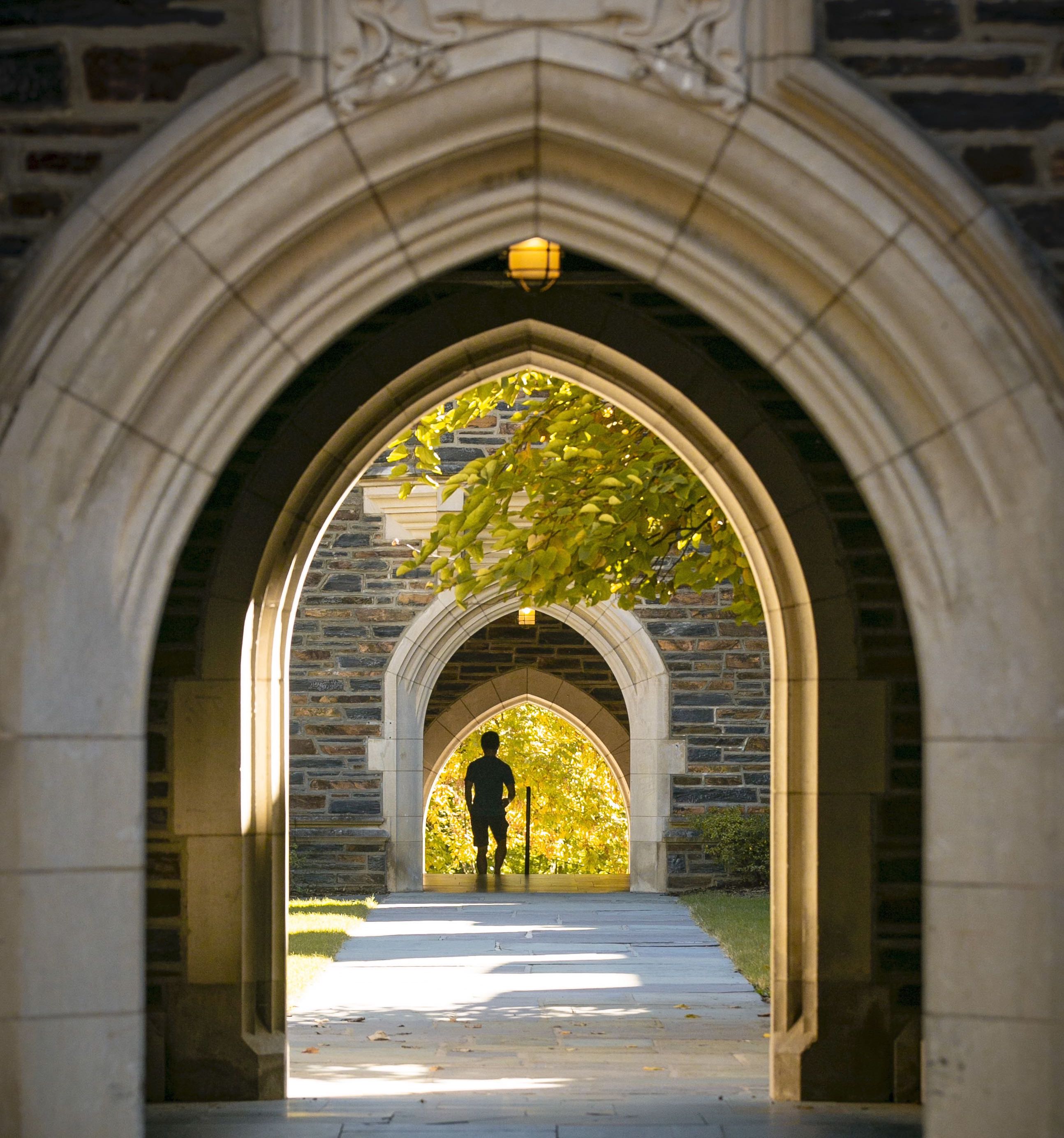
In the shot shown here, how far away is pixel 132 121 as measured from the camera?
321 centimetres

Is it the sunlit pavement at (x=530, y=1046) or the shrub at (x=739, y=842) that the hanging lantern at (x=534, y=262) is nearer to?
the sunlit pavement at (x=530, y=1046)

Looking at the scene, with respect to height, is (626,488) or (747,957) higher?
(626,488)

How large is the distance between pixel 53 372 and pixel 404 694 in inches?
415

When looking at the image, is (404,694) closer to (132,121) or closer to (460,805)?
(132,121)

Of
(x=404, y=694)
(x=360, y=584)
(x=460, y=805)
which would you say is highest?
(x=360, y=584)

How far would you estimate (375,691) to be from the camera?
44.1ft

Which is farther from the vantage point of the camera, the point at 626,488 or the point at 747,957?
the point at 747,957

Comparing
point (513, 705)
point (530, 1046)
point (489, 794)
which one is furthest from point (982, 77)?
point (513, 705)

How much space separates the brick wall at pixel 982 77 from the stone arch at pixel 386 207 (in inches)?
4.6

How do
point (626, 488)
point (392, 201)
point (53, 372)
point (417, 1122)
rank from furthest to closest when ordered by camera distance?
point (626, 488), point (417, 1122), point (392, 201), point (53, 372)

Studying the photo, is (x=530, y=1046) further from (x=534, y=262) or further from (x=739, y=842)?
(x=739, y=842)

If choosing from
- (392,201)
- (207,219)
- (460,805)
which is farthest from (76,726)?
(460,805)

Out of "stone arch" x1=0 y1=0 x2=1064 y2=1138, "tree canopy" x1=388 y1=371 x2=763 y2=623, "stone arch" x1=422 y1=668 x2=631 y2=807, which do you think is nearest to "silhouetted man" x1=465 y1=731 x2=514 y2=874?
"stone arch" x1=422 y1=668 x2=631 y2=807

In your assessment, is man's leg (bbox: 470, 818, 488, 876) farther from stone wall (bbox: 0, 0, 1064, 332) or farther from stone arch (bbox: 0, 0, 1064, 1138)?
stone wall (bbox: 0, 0, 1064, 332)
